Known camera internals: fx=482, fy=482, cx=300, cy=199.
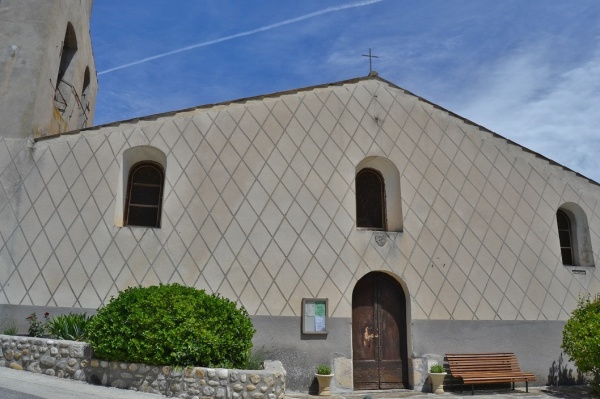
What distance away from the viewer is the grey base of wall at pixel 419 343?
10.1 metres

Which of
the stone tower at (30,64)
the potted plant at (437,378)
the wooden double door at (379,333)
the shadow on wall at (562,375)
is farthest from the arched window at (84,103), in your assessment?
the shadow on wall at (562,375)

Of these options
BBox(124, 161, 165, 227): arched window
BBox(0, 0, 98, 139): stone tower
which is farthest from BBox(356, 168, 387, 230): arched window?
BBox(0, 0, 98, 139): stone tower

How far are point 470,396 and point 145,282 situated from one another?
23.8 feet

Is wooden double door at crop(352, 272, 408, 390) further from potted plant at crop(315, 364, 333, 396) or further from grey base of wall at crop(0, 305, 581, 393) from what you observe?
potted plant at crop(315, 364, 333, 396)

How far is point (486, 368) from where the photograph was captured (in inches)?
431

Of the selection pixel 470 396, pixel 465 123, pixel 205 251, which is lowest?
pixel 470 396

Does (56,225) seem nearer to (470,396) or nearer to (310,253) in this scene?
(310,253)

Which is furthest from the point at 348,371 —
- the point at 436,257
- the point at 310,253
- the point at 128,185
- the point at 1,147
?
the point at 1,147

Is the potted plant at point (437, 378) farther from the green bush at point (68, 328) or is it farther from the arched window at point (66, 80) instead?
the arched window at point (66, 80)

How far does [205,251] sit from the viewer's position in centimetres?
1026

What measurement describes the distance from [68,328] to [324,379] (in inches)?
198

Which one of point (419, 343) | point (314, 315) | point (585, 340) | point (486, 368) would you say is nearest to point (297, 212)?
point (314, 315)

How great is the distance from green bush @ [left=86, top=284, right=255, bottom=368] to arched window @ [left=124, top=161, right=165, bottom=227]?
2925 mm

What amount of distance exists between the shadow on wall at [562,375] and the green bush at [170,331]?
803cm
